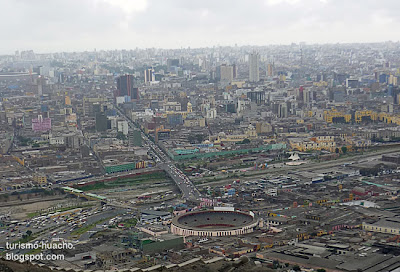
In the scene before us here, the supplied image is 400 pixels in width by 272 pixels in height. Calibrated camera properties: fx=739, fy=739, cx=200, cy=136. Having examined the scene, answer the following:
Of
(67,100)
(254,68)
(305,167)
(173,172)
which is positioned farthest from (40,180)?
(254,68)

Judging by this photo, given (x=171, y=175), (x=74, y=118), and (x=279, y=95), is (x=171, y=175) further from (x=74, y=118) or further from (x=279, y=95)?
(x=279, y=95)

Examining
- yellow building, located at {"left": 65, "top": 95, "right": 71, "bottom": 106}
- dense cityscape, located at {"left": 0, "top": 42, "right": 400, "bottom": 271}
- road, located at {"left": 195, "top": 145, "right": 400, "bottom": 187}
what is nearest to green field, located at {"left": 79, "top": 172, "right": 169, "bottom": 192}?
dense cityscape, located at {"left": 0, "top": 42, "right": 400, "bottom": 271}

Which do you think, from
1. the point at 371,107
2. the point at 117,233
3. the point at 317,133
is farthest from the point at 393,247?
the point at 371,107

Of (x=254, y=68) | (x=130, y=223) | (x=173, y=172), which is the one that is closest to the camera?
(x=130, y=223)

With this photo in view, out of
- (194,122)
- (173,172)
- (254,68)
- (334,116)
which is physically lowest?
(173,172)

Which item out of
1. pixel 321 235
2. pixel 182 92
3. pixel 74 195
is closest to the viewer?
pixel 321 235

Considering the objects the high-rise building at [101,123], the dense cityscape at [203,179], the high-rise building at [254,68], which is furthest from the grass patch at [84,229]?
the high-rise building at [254,68]

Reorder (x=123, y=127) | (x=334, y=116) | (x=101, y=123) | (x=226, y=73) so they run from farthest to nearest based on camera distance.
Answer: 1. (x=226, y=73)
2. (x=334, y=116)
3. (x=101, y=123)
4. (x=123, y=127)

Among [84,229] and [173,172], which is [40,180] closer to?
[173,172]
